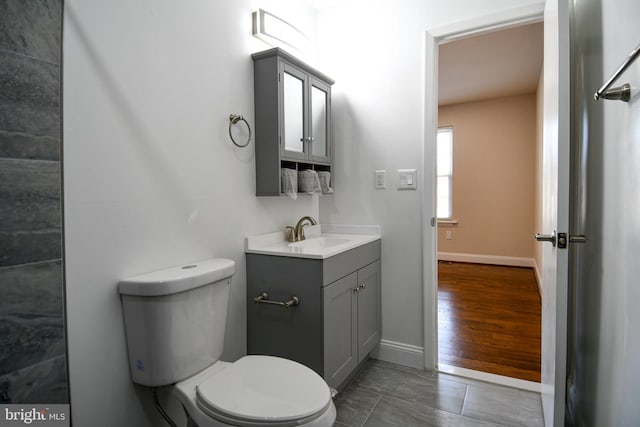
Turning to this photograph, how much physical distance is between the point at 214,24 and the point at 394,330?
6.53 feet

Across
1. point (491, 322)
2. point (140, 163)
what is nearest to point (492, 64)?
point (491, 322)

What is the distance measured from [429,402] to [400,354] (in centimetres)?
44

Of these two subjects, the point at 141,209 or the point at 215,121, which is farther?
the point at 215,121

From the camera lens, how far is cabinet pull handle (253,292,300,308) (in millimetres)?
1686

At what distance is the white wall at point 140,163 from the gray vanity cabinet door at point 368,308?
65cm

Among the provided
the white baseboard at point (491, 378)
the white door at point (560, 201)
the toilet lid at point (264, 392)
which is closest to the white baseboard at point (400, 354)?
the white baseboard at point (491, 378)

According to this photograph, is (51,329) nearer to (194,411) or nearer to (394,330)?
(194,411)

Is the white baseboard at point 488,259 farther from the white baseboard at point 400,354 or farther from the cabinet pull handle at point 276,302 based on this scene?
the cabinet pull handle at point 276,302

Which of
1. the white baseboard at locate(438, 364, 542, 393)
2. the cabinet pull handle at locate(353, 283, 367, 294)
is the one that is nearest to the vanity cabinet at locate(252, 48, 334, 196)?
the cabinet pull handle at locate(353, 283, 367, 294)

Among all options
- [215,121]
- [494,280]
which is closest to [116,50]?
[215,121]

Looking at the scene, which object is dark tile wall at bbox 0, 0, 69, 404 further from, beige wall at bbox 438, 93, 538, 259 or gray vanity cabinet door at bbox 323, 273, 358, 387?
beige wall at bbox 438, 93, 538, 259

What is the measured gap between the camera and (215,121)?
5.51ft

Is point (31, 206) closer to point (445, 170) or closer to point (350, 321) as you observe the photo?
point (350, 321)

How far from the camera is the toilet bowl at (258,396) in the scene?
3.39 feet
